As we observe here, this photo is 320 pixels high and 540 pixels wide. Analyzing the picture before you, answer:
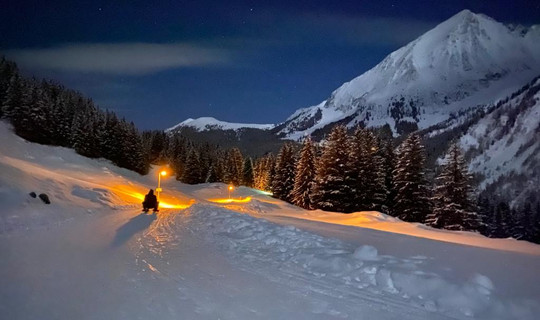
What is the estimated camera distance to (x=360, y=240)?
1248 cm

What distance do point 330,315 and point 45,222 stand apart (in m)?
13.4

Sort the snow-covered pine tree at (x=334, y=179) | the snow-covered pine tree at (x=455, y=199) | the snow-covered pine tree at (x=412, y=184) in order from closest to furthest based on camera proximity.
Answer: the snow-covered pine tree at (x=455, y=199) < the snow-covered pine tree at (x=412, y=184) < the snow-covered pine tree at (x=334, y=179)

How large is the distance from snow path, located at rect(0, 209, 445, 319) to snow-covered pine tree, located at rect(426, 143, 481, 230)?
81.6ft

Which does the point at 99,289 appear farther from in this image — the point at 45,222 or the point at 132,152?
the point at 132,152

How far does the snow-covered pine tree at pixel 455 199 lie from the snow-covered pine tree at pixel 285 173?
79.2 feet

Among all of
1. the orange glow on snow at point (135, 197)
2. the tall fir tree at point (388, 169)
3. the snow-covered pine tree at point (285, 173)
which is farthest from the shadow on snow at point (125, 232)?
the snow-covered pine tree at point (285, 173)

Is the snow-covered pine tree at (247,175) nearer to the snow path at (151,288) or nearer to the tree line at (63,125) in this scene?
the tree line at (63,125)

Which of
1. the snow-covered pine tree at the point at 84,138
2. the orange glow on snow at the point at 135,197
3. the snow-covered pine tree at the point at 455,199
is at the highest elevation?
the snow-covered pine tree at the point at 84,138

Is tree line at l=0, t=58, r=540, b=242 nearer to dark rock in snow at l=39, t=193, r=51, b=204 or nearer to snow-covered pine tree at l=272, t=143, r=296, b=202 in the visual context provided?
snow-covered pine tree at l=272, t=143, r=296, b=202

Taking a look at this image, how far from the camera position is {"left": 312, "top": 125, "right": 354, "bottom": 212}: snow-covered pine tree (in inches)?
1329

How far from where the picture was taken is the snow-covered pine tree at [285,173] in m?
52.3

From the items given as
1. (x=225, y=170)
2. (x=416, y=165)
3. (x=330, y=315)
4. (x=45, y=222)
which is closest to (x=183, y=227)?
(x=45, y=222)

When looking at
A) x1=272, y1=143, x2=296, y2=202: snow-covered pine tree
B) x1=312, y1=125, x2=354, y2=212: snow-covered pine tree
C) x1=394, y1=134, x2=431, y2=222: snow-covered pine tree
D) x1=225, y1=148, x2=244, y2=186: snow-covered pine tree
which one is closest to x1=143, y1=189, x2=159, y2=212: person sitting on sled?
x1=312, y1=125, x2=354, y2=212: snow-covered pine tree

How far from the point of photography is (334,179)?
1323 inches
